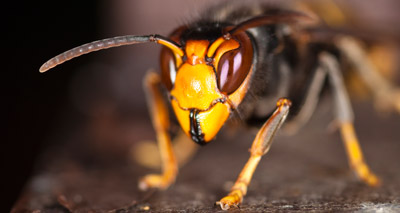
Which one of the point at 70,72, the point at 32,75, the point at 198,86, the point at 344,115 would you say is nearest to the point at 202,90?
the point at 198,86

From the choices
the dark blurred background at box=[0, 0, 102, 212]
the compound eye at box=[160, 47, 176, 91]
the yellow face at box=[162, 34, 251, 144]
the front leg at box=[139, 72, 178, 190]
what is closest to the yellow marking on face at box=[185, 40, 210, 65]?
the yellow face at box=[162, 34, 251, 144]

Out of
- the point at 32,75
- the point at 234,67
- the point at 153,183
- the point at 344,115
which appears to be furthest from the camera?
the point at 32,75

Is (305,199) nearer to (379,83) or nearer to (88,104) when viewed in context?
(379,83)

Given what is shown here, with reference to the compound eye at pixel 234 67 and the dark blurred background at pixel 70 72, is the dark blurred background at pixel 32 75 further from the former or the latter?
the compound eye at pixel 234 67

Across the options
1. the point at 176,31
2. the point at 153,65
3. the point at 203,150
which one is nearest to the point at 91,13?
the point at 153,65

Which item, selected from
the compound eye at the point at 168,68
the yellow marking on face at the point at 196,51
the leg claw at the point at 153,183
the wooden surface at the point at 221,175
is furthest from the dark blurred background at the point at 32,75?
the yellow marking on face at the point at 196,51

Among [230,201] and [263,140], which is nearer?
[230,201]

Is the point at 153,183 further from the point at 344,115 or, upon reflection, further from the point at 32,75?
the point at 32,75

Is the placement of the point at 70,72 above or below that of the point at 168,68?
above
